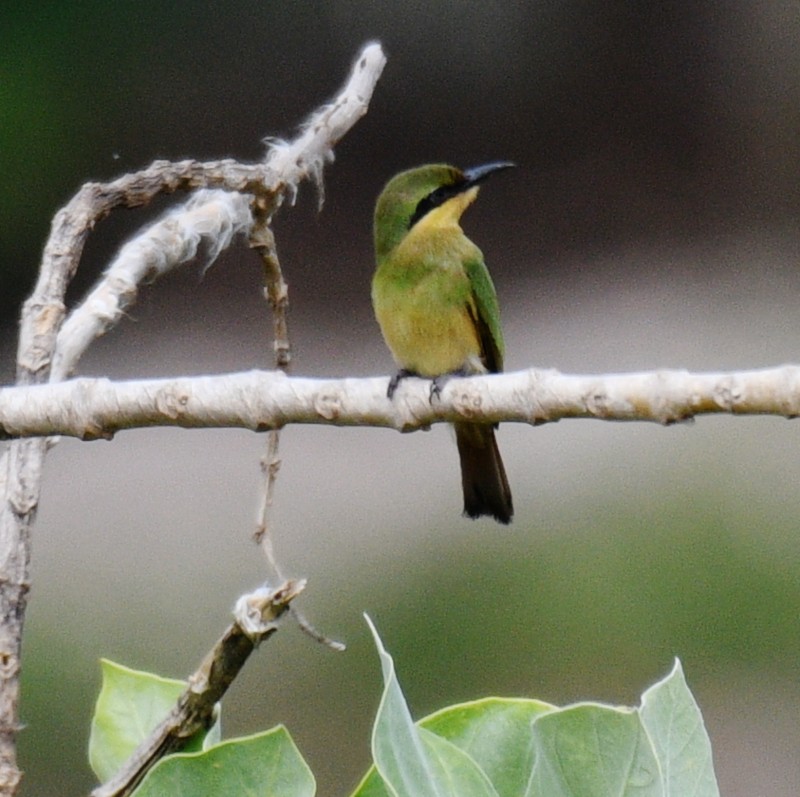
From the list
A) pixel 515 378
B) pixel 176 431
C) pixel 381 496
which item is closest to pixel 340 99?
pixel 515 378

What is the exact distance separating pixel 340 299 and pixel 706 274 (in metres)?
0.76

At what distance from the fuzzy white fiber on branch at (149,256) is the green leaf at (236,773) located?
0.37m

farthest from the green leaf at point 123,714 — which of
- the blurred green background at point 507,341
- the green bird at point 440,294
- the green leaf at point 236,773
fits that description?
the blurred green background at point 507,341

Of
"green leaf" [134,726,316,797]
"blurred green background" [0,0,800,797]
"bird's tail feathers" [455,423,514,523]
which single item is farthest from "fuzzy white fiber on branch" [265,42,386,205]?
"blurred green background" [0,0,800,797]

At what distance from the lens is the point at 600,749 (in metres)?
0.45

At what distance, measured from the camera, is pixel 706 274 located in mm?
2869

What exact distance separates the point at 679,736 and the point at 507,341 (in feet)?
7.65

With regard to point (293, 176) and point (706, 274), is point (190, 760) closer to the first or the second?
point (293, 176)

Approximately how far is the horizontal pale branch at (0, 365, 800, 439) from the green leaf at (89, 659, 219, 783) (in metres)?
0.17

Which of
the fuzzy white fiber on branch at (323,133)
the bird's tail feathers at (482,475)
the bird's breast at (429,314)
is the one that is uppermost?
the fuzzy white fiber on branch at (323,133)

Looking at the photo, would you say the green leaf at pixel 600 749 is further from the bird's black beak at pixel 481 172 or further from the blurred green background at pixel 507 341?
the blurred green background at pixel 507 341

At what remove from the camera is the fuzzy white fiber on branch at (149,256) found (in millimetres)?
819

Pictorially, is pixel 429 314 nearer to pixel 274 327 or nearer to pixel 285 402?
pixel 274 327

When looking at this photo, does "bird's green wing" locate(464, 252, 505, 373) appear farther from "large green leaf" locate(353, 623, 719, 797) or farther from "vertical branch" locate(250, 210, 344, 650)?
"large green leaf" locate(353, 623, 719, 797)
